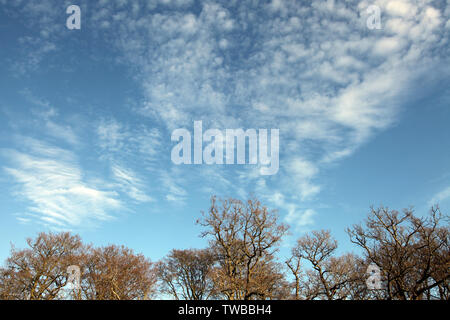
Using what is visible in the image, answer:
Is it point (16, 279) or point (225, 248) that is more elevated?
point (225, 248)

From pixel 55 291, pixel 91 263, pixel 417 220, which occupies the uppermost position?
pixel 417 220

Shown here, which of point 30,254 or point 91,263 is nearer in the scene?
point 30,254

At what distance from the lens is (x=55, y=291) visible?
→ 42688 mm

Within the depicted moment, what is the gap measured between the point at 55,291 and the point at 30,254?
6.49 m
